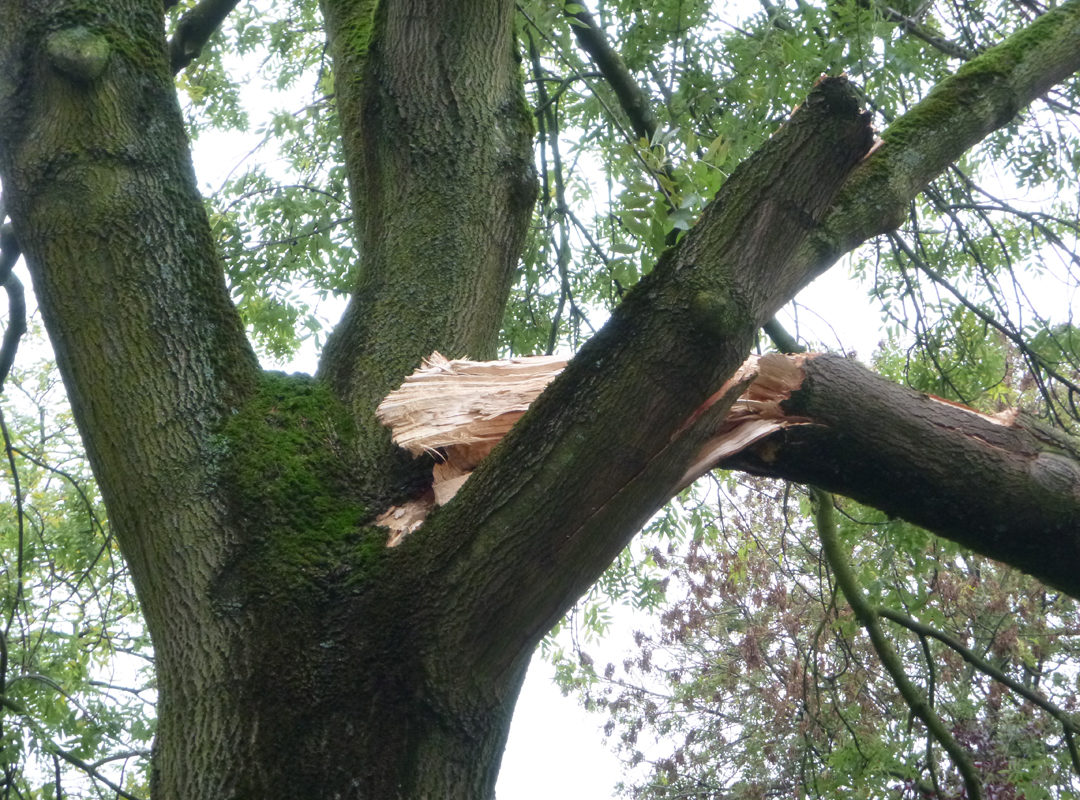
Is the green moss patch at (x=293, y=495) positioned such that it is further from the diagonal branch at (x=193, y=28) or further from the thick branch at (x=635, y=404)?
the diagonal branch at (x=193, y=28)

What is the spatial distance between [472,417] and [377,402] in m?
0.26

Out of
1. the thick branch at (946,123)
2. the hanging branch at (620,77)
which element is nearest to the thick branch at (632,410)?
the thick branch at (946,123)

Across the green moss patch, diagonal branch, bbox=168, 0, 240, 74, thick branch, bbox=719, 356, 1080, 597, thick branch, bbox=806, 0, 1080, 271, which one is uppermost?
diagonal branch, bbox=168, 0, 240, 74

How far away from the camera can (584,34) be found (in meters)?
3.67

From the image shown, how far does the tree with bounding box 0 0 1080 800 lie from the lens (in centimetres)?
176

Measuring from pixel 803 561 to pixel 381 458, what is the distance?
27.0 feet

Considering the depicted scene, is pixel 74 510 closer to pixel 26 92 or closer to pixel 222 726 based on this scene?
pixel 26 92

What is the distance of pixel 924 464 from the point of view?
2.14 m

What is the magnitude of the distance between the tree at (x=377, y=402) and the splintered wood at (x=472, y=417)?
6 cm

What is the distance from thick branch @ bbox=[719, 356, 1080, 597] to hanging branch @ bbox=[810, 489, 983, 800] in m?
1.13

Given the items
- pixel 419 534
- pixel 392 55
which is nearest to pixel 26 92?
pixel 392 55

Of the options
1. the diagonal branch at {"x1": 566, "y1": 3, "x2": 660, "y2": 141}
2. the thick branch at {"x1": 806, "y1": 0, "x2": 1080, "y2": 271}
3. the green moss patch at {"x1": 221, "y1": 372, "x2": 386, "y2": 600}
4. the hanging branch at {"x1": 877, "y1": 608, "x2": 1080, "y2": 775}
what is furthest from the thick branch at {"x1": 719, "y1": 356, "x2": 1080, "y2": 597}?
the diagonal branch at {"x1": 566, "y1": 3, "x2": 660, "y2": 141}

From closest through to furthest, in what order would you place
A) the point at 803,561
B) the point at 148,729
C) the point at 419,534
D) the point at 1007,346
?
the point at 419,534 → the point at 148,729 → the point at 1007,346 → the point at 803,561

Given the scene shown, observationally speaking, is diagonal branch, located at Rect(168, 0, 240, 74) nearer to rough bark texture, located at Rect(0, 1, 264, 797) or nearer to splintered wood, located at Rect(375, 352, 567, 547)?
rough bark texture, located at Rect(0, 1, 264, 797)
